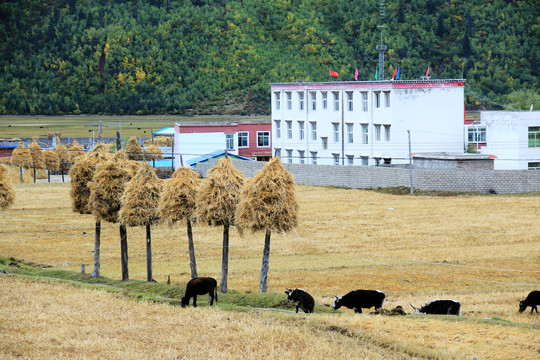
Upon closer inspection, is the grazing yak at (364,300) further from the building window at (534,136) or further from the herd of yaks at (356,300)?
the building window at (534,136)

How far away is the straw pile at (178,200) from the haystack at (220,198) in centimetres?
136

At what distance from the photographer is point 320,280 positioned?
36500mm

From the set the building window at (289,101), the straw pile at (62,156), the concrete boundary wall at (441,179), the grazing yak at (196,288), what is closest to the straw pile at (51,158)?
the straw pile at (62,156)

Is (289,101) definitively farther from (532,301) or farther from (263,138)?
(532,301)

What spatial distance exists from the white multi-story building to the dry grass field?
31.7 ft

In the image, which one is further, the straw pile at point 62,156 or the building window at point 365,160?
the straw pile at point 62,156

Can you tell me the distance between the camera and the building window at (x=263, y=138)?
101 m

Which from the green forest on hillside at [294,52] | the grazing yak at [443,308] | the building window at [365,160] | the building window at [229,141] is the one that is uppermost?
the green forest on hillside at [294,52]

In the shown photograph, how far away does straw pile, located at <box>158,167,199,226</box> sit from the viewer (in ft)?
115

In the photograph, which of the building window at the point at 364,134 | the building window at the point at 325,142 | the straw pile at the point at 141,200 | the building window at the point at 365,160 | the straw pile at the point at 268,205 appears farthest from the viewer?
the building window at the point at 325,142

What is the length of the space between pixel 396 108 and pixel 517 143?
492 inches

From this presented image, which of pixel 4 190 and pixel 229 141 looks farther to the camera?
pixel 229 141

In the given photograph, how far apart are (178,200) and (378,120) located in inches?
1823

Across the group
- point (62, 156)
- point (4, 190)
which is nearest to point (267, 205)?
point (4, 190)
